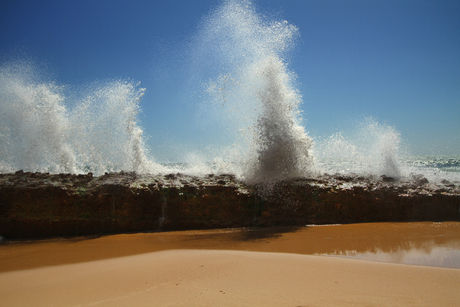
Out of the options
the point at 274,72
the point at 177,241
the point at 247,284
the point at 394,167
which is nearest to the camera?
the point at 247,284

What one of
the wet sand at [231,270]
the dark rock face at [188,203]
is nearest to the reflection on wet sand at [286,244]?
the wet sand at [231,270]

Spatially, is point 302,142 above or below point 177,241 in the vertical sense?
above

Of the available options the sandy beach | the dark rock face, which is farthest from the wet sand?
the dark rock face

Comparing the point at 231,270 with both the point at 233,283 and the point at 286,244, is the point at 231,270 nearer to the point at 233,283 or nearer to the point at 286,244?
the point at 233,283

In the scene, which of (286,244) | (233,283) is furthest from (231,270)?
(286,244)

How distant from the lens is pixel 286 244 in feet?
12.8

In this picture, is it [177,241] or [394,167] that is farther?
[394,167]

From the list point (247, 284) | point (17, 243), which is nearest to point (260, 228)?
point (247, 284)

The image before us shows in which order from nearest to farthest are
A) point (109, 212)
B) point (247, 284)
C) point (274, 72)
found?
1. point (247, 284)
2. point (109, 212)
3. point (274, 72)

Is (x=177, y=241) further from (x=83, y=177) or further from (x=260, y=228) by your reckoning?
(x=83, y=177)

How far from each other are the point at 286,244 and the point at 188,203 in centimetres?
203

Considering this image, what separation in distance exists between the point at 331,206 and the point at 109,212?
4290 mm

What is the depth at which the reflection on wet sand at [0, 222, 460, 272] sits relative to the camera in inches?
136

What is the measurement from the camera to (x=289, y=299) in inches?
83.2
